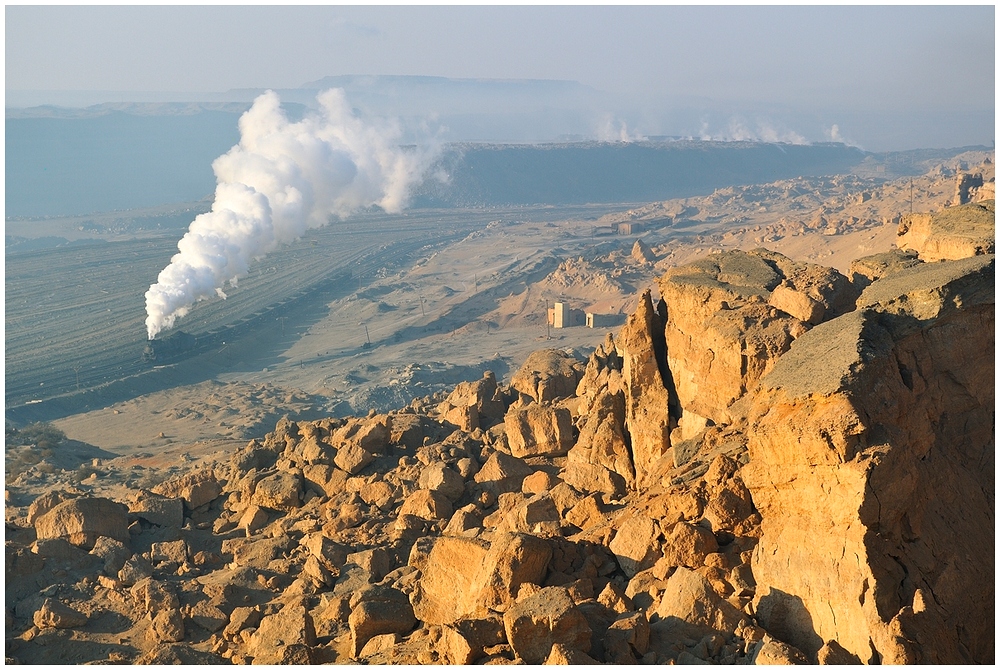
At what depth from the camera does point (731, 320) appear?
13.7m

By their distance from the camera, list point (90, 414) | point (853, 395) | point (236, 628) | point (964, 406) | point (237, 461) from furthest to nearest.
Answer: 1. point (90, 414)
2. point (237, 461)
3. point (236, 628)
4. point (964, 406)
5. point (853, 395)

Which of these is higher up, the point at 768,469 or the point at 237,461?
the point at 768,469

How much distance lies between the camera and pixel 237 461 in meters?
21.0

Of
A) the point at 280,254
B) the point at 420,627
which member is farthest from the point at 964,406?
the point at 280,254

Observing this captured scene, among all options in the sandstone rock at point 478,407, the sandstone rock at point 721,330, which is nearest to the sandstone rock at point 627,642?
the sandstone rock at point 721,330

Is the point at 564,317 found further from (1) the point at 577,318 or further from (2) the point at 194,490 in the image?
(2) the point at 194,490

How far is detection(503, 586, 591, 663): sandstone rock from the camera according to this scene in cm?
966

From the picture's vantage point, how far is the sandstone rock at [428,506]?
16469 millimetres

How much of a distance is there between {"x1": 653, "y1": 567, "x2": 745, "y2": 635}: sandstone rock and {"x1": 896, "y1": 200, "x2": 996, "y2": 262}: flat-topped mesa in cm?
712

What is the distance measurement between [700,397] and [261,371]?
45.7 meters

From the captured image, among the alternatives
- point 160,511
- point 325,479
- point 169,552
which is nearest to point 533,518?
point 325,479

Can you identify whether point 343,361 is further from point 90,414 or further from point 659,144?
point 659,144

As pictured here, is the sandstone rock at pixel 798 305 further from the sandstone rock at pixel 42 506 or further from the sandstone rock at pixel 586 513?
the sandstone rock at pixel 42 506

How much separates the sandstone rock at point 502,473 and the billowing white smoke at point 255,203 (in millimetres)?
50065
